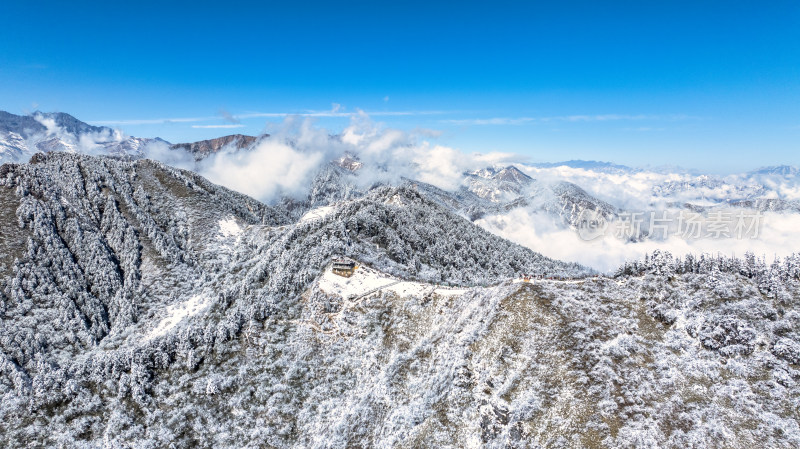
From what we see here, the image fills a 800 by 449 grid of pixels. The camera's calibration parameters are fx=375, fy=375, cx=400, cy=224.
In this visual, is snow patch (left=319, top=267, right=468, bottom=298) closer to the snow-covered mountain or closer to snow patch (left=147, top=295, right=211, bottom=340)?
the snow-covered mountain

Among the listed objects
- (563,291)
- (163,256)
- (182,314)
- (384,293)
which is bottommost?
(182,314)

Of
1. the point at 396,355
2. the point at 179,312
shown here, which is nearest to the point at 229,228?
the point at 179,312

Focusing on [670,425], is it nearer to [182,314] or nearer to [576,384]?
[576,384]

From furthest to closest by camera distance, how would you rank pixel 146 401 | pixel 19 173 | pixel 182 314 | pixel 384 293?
pixel 19 173
pixel 182 314
pixel 384 293
pixel 146 401

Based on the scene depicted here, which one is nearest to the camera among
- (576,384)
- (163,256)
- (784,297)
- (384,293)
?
(576,384)

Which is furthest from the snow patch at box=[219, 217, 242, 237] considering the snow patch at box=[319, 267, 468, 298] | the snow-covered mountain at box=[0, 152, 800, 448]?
the snow patch at box=[319, 267, 468, 298]

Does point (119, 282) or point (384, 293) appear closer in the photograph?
point (384, 293)

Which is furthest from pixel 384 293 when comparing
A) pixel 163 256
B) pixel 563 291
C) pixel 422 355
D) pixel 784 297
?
pixel 163 256

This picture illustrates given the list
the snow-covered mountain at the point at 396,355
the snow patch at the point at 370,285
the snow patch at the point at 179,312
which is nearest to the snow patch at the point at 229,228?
the snow-covered mountain at the point at 396,355

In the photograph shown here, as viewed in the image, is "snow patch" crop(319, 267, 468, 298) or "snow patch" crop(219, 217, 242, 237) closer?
"snow patch" crop(319, 267, 468, 298)
